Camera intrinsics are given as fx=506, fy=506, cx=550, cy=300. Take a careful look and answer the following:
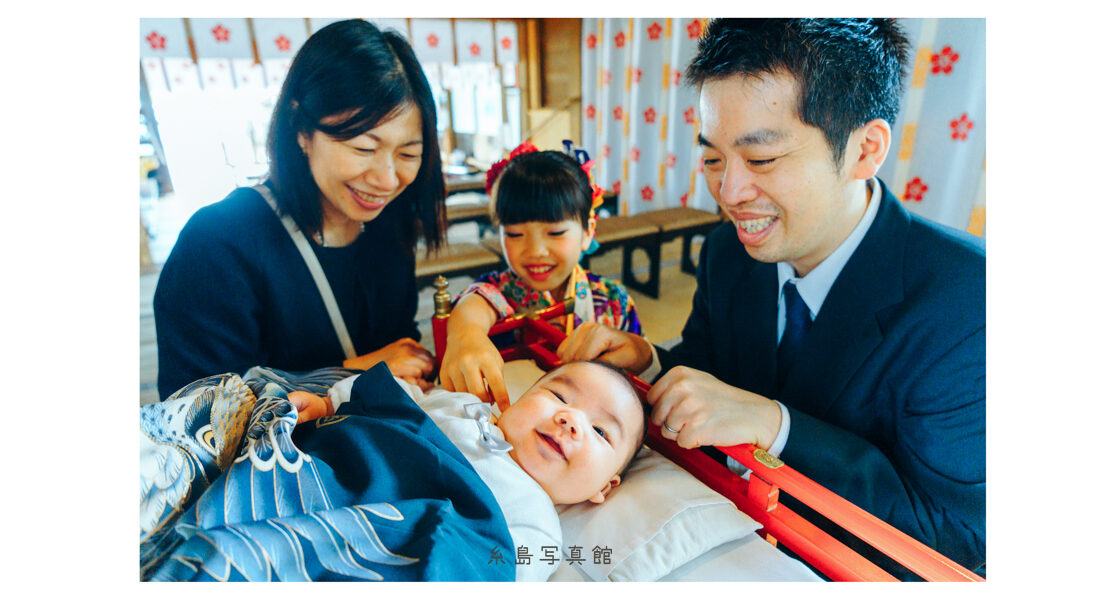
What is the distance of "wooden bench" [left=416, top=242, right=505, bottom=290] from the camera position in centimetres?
230

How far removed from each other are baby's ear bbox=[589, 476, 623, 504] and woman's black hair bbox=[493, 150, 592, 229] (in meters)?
0.64

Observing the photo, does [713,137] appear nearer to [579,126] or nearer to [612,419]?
[612,419]

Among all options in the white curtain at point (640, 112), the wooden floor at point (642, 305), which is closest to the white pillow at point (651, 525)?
the wooden floor at point (642, 305)

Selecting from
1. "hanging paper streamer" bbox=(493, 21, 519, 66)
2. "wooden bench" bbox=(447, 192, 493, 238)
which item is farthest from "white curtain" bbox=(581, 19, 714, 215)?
"hanging paper streamer" bbox=(493, 21, 519, 66)

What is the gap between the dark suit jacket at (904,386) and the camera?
28.1 inches

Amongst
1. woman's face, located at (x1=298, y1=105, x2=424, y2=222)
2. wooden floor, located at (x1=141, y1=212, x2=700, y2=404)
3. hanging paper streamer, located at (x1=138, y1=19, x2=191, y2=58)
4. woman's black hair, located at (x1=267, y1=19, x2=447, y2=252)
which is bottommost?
wooden floor, located at (x1=141, y1=212, x2=700, y2=404)

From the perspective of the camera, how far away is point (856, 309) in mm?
799

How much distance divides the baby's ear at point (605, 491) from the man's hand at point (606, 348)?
26 centimetres

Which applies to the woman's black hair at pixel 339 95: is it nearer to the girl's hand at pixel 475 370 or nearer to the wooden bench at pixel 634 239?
the girl's hand at pixel 475 370

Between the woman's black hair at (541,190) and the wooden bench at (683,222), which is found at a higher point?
the woman's black hair at (541,190)

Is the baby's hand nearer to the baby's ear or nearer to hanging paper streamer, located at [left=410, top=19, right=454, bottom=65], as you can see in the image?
the baby's ear

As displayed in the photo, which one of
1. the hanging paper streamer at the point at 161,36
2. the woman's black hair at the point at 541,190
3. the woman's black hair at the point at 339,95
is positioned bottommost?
the woman's black hair at the point at 541,190
